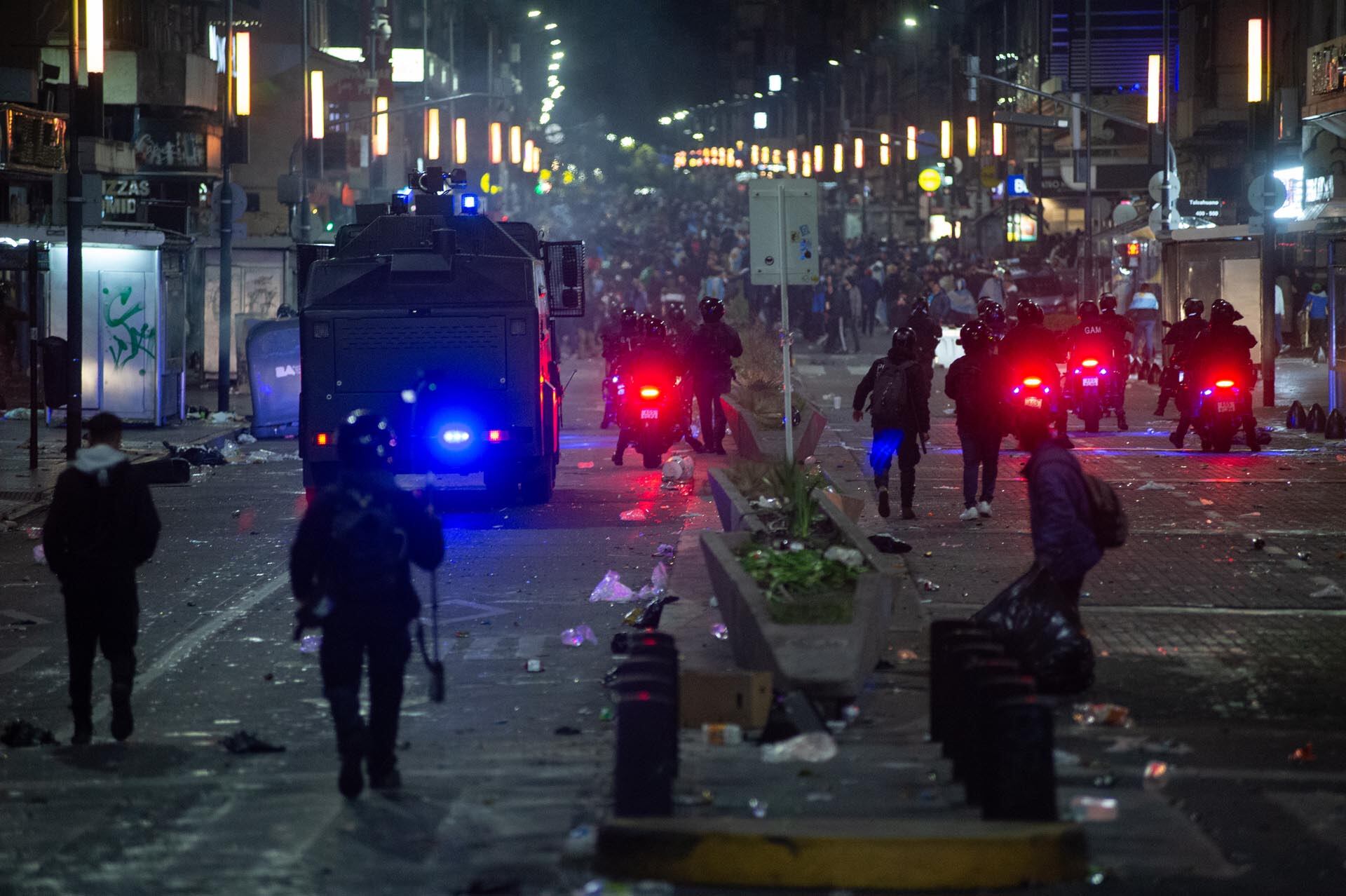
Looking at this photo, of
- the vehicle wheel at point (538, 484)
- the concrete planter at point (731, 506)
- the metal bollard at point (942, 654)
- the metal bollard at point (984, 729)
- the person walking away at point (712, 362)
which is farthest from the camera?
the person walking away at point (712, 362)

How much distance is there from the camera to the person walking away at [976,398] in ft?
53.4

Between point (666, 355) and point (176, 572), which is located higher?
point (666, 355)

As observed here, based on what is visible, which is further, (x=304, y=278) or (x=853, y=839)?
(x=304, y=278)

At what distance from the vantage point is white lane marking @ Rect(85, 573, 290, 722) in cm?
1005

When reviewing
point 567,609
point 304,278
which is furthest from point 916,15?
point 567,609

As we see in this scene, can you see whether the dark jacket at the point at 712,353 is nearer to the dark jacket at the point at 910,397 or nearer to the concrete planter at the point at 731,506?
the dark jacket at the point at 910,397

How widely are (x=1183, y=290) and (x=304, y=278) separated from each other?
2217 cm

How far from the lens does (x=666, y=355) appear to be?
870 inches

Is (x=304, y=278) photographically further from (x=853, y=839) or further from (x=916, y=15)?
(x=916, y=15)

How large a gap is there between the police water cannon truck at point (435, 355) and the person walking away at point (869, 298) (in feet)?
103

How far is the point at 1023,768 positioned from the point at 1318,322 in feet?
113

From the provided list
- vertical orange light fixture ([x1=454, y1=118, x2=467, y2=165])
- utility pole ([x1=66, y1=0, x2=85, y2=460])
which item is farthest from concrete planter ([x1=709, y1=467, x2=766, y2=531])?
vertical orange light fixture ([x1=454, y1=118, x2=467, y2=165])

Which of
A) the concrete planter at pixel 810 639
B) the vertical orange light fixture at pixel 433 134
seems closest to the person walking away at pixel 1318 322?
the concrete planter at pixel 810 639

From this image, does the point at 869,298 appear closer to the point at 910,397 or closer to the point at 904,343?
the point at 904,343
